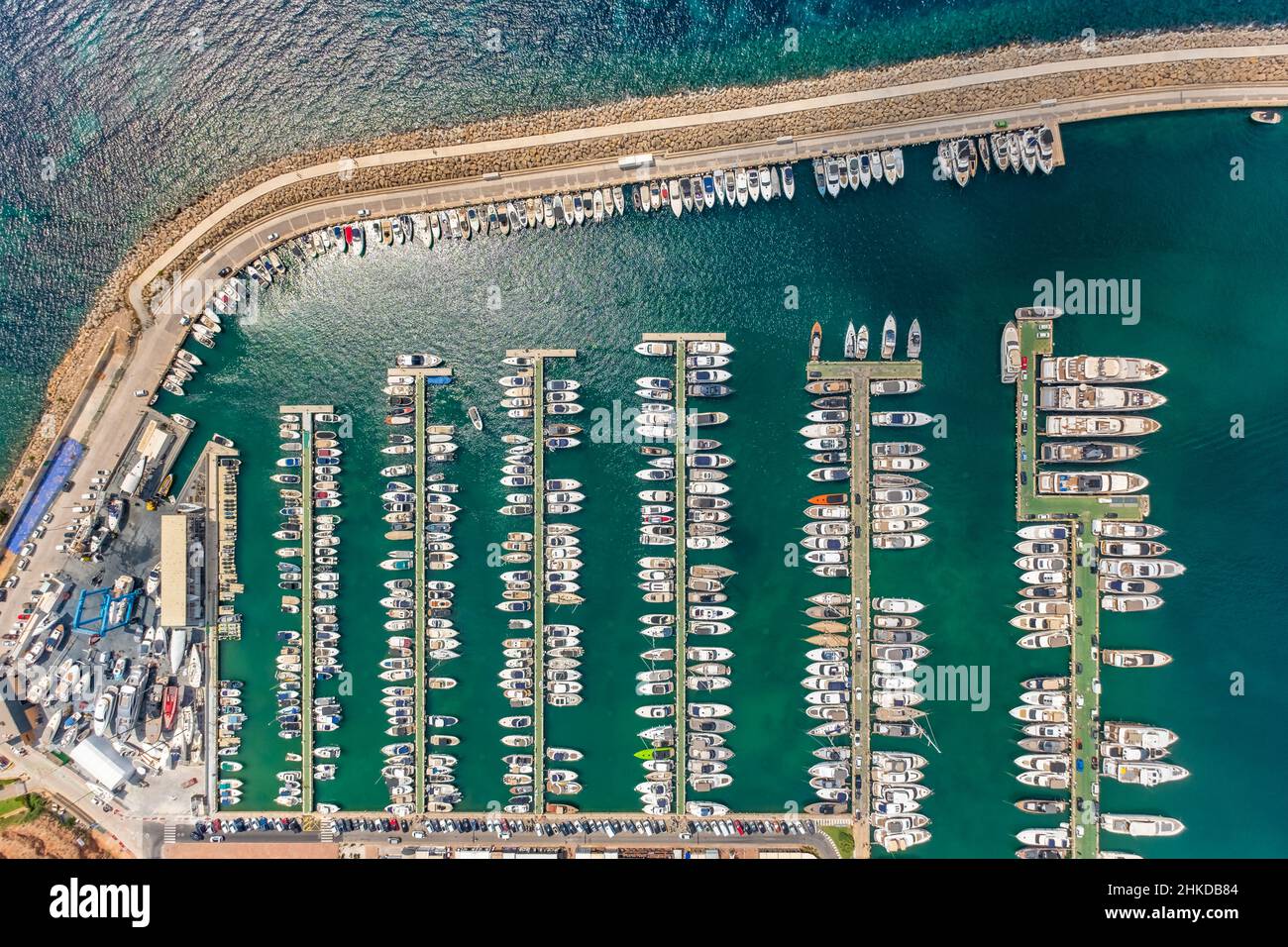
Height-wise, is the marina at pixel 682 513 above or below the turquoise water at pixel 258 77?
below

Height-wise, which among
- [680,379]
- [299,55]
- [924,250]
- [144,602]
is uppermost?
[299,55]

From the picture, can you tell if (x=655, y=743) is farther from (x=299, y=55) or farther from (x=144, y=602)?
(x=299, y=55)

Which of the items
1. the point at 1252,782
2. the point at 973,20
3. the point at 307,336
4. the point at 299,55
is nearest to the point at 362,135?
the point at 299,55

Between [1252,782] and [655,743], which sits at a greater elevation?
[655,743]

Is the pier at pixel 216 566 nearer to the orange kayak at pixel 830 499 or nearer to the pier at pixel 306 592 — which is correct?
the pier at pixel 306 592

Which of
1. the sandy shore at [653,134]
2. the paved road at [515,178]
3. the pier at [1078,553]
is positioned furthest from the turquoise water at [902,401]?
the sandy shore at [653,134]

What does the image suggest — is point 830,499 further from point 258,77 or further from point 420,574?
point 258,77

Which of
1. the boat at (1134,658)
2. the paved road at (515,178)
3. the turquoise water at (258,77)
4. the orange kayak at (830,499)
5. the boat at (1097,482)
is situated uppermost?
the turquoise water at (258,77)
